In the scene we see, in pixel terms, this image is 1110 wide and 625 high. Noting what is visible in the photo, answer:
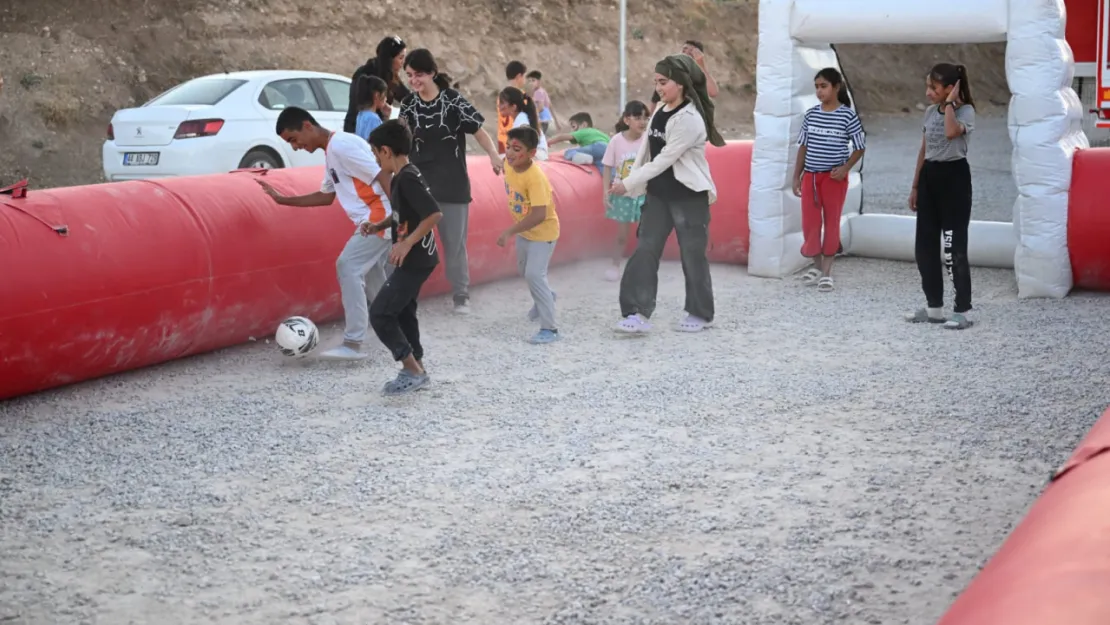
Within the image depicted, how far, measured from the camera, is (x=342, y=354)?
6.90 m

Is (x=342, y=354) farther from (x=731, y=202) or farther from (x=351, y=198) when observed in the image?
(x=731, y=202)

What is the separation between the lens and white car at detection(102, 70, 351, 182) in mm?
12555

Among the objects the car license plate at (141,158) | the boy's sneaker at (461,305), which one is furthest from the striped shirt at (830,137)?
the car license plate at (141,158)

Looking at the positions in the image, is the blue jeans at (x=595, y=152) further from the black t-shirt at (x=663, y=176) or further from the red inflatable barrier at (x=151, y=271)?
the red inflatable barrier at (x=151, y=271)

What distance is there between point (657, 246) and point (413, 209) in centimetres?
198

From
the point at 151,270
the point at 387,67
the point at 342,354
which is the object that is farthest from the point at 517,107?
the point at 151,270

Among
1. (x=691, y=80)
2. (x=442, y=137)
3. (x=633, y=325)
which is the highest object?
(x=691, y=80)

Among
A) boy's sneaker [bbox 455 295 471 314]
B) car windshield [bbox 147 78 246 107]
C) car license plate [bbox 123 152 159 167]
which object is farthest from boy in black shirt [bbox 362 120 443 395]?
car windshield [bbox 147 78 246 107]

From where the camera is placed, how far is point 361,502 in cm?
470

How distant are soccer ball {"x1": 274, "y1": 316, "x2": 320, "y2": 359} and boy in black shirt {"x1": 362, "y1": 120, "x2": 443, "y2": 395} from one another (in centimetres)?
80

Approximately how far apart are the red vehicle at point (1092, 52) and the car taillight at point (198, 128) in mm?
8881

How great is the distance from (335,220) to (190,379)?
1569 millimetres

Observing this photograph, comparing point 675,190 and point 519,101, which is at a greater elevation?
point 519,101

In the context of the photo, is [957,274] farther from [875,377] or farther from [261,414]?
[261,414]
